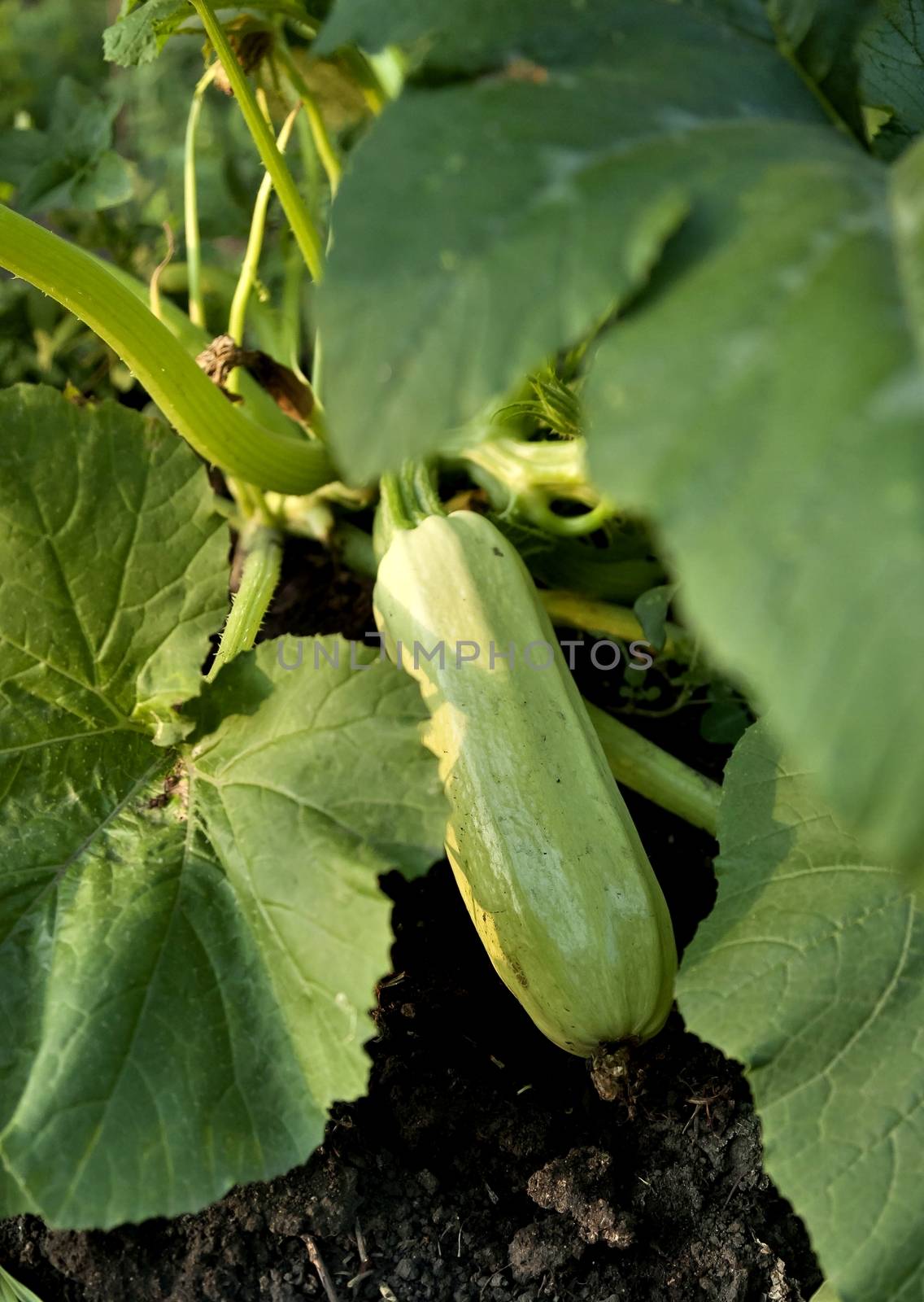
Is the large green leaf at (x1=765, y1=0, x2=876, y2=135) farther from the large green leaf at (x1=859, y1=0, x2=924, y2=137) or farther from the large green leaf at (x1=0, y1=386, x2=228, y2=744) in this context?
the large green leaf at (x1=0, y1=386, x2=228, y2=744)

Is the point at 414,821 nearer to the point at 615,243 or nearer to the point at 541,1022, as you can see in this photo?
the point at 541,1022

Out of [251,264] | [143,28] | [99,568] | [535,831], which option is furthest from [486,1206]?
[143,28]

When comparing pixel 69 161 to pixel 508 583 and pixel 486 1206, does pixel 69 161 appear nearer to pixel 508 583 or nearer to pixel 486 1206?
pixel 508 583

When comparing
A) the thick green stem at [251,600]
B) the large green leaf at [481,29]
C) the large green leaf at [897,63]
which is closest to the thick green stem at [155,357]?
the thick green stem at [251,600]

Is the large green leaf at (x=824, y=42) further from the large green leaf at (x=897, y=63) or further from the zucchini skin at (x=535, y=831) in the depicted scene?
the zucchini skin at (x=535, y=831)

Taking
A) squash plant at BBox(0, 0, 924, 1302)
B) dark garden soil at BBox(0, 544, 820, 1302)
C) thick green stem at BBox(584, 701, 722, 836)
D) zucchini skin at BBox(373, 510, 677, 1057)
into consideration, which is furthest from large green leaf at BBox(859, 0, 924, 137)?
dark garden soil at BBox(0, 544, 820, 1302)

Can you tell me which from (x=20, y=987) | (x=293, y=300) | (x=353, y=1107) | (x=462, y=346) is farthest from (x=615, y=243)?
(x=293, y=300)
